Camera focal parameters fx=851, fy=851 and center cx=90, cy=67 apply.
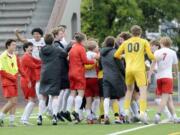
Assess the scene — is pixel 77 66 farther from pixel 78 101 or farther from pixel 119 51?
pixel 119 51

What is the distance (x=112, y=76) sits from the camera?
1897 cm

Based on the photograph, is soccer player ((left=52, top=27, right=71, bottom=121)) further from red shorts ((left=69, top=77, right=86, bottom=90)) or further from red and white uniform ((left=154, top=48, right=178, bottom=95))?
red and white uniform ((left=154, top=48, right=178, bottom=95))

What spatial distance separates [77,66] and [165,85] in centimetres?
204

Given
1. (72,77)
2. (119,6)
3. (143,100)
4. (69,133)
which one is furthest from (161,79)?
(119,6)

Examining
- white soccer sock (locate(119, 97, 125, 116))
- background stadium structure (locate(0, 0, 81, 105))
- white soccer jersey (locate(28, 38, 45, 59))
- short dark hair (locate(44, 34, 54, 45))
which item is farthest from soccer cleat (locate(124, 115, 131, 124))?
background stadium structure (locate(0, 0, 81, 105))

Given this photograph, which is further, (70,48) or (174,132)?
(70,48)

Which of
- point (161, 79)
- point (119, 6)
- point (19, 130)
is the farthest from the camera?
point (119, 6)

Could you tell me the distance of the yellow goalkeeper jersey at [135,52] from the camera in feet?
59.8

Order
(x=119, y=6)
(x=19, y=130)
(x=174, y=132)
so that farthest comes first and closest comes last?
(x=119, y=6) < (x=19, y=130) < (x=174, y=132)

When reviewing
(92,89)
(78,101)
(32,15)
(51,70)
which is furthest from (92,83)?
(32,15)

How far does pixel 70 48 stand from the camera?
64.0 feet

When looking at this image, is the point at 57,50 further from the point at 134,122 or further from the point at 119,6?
the point at 119,6

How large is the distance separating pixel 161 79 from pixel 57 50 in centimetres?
239

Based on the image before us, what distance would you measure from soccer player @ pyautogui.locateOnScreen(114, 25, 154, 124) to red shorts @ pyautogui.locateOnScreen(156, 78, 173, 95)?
0.50 m
